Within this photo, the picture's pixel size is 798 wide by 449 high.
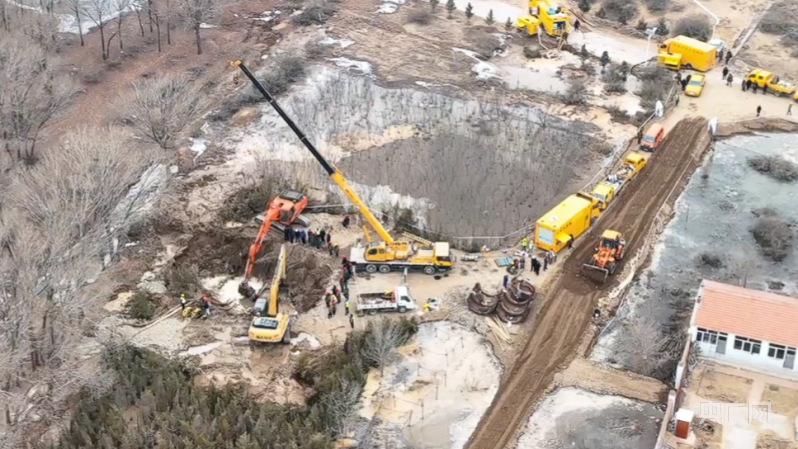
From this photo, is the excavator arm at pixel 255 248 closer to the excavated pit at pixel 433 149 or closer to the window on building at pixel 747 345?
the excavated pit at pixel 433 149

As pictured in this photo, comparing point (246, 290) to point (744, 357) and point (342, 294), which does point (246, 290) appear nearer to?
point (342, 294)

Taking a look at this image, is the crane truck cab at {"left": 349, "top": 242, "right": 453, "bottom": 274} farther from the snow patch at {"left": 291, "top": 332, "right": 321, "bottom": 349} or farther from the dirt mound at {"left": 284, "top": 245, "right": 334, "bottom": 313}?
the snow patch at {"left": 291, "top": 332, "right": 321, "bottom": 349}

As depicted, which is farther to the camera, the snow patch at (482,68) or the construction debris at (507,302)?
the snow patch at (482,68)

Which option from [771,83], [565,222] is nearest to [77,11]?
[565,222]

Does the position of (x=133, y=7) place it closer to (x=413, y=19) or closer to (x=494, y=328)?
(x=413, y=19)

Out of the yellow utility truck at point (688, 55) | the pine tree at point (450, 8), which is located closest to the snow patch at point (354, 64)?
the pine tree at point (450, 8)
